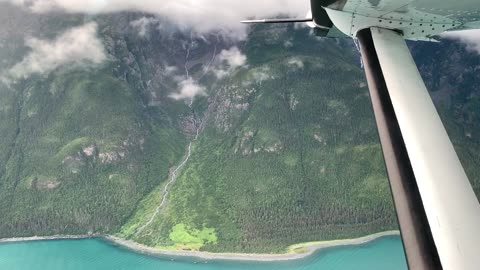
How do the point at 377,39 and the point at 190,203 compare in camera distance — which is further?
the point at 190,203

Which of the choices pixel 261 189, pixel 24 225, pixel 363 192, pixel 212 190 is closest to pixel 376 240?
pixel 363 192

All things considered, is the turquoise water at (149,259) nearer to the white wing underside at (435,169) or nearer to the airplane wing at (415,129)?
the airplane wing at (415,129)

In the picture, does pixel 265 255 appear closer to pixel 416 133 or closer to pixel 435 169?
pixel 416 133

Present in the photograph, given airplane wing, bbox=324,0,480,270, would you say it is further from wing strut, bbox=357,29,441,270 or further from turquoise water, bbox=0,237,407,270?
turquoise water, bbox=0,237,407,270

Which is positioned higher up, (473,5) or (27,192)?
(27,192)

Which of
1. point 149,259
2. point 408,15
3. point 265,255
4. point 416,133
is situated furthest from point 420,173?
point 149,259

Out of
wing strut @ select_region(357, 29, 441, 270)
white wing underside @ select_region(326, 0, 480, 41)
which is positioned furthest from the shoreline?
wing strut @ select_region(357, 29, 441, 270)

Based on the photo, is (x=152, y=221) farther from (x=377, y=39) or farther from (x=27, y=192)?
(x=377, y=39)

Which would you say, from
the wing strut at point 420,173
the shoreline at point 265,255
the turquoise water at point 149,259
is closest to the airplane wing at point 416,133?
the wing strut at point 420,173

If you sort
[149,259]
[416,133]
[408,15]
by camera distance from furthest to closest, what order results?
[149,259] < [408,15] < [416,133]
